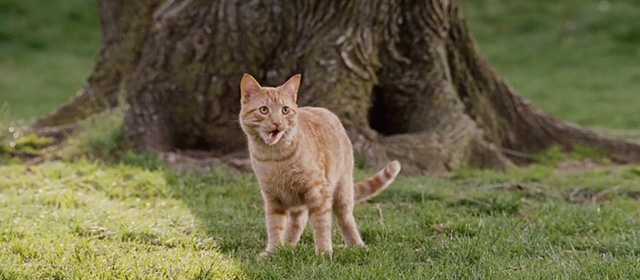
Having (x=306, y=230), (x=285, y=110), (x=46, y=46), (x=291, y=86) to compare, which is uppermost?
(x=46, y=46)

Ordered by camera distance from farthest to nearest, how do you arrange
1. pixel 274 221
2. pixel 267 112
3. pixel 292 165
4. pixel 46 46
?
pixel 46 46 < pixel 274 221 < pixel 292 165 < pixel 267 112

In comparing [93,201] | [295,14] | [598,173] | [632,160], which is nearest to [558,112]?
[632,160]

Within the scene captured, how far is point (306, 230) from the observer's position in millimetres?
5648

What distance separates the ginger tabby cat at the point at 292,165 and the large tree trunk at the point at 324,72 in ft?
8.28

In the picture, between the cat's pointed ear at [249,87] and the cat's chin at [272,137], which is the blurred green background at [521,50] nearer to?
the cat's pointed ear at [249,87]

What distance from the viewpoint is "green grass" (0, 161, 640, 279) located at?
14.6 feet

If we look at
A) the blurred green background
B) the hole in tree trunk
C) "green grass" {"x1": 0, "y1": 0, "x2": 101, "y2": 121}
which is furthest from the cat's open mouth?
"green grass" {"x1": 0, "y1": 0, "x2": 101, "y2": 121}

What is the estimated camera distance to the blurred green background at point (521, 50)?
1486 centimetres

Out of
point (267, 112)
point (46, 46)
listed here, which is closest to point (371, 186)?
point (267, 112)

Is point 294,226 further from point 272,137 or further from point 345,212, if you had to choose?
point 272,137

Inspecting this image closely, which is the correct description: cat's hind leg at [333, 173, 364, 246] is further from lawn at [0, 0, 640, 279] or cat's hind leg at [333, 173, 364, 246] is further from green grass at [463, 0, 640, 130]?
green grass at [463, 0, 640, 130]

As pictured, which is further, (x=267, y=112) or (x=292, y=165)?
(x=292, y=165)

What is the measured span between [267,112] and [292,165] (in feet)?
1.12

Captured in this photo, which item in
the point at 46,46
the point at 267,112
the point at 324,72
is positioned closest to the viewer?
the point at 267,112
